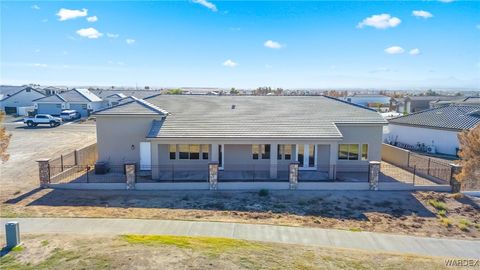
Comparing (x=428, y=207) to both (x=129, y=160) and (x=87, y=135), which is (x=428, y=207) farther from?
(x=87, y=135)

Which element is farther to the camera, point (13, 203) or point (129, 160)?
point (129, 160)

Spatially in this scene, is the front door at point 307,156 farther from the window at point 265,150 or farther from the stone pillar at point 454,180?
the stone pillar at point 454,180

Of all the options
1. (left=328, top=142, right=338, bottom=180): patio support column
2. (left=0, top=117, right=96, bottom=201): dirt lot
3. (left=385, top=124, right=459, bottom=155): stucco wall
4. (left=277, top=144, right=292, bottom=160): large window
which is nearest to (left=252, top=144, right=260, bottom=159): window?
(left=277, top=144, right=292, bottom=160): large window

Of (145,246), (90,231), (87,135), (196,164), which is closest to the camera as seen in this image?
(145,246)

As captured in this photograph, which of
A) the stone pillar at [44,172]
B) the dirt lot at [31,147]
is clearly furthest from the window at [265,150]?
the dirt lot at [31,147]

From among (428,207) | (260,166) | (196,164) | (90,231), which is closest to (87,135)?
(196,164)

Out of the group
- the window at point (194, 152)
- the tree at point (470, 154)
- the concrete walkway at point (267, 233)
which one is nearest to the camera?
the concrete walkway at point (267, 233)
